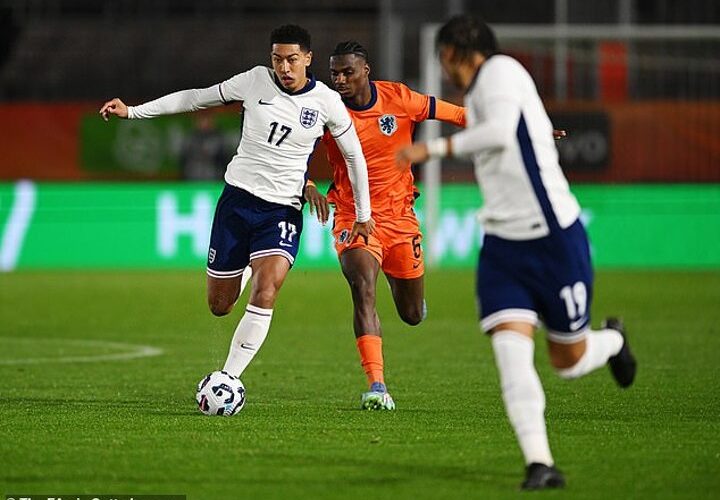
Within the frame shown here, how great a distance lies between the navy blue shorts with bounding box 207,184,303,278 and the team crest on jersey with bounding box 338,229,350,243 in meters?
0.40

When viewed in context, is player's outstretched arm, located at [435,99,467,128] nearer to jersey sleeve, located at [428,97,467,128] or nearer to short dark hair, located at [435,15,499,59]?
jersey sleeve, located at [428,97,467,128]

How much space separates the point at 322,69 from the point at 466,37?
21.9 metres

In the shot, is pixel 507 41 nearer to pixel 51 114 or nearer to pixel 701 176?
pixel 701 176

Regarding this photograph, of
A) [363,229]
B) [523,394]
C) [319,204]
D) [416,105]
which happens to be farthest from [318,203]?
[523,394]

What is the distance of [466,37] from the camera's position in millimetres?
7273

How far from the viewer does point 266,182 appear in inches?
410

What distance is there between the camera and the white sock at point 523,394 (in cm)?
698

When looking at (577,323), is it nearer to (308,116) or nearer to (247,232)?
(308,116)

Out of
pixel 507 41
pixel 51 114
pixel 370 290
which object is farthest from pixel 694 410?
pixel 51 114

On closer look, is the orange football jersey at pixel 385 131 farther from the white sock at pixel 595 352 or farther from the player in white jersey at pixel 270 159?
the white sock at pixel 595 352

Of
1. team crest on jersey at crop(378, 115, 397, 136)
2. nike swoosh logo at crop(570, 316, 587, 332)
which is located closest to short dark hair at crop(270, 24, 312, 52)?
team crest on jersey at crop(378, 115, 397, 136)

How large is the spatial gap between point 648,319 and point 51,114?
14.4 metres

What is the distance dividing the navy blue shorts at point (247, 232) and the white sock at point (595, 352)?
2.94m

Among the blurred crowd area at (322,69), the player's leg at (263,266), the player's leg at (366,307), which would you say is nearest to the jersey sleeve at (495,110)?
the player's leg at (263,266)
